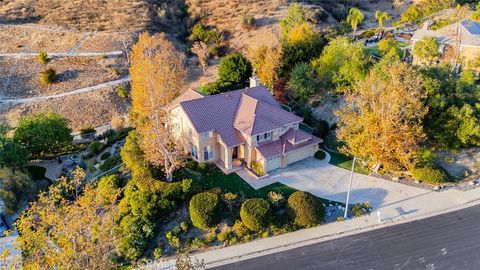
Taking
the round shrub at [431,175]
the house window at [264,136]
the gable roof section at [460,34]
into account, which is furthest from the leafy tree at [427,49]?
the house window at [264,136]

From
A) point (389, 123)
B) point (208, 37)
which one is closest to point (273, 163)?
point (389, 123)

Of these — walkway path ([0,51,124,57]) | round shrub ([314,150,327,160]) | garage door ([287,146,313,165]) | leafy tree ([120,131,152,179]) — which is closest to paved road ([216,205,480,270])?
garage door ([287,146,313,165])

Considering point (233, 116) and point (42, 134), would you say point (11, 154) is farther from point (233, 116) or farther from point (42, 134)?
point (233, 116)

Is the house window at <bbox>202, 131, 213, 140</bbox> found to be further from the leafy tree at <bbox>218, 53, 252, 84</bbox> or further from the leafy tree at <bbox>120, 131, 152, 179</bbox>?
the leafy tree at <bbox>218, 53, 252, 84</bbox>

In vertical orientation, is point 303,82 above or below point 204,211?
above

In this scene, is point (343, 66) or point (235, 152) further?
point (343, 66)

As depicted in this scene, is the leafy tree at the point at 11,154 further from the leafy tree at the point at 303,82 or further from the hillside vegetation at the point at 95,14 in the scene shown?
the hillside vegetation at the point at 95,14

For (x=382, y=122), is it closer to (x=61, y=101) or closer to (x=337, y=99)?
(x=337, y=99)
